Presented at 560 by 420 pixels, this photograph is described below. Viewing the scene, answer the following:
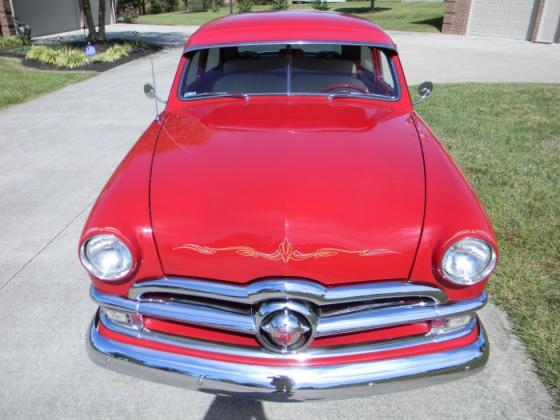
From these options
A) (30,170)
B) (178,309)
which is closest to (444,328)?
(178,309)

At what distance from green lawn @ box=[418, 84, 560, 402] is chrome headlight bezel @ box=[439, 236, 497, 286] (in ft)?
3.16

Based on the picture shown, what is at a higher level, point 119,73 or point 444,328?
point 444,328

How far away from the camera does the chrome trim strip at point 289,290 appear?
5.97ft

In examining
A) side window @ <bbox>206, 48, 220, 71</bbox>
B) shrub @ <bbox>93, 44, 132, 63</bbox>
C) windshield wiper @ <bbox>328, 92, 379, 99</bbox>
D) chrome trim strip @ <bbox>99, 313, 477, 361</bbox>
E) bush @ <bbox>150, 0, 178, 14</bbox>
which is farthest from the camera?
bush @ <bbox>150, 0, 178, 14</bbox>

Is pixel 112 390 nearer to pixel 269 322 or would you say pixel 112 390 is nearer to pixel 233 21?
pixel 269 322

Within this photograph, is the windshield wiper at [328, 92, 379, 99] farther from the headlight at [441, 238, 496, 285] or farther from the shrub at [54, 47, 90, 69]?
the shrub at [54, 47, 90, 69]

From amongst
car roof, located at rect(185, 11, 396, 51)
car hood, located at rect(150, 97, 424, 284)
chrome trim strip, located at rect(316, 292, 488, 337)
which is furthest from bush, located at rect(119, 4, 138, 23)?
chrome trim strip, located at rect(316, 292, 488, 337)

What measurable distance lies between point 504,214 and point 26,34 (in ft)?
60.4

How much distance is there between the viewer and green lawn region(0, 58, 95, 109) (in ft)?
29.5

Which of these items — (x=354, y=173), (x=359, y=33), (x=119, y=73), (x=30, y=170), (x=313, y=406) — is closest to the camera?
(x=354, y=173)

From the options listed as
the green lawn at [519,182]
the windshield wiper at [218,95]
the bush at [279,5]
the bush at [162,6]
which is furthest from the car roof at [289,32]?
the bush at [162,6]

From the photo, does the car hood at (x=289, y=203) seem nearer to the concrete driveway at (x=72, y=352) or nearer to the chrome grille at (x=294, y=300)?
the chrome grille at (x=294, y=300)

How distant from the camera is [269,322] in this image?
188 cm

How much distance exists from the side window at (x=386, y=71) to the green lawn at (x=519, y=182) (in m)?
1.53
